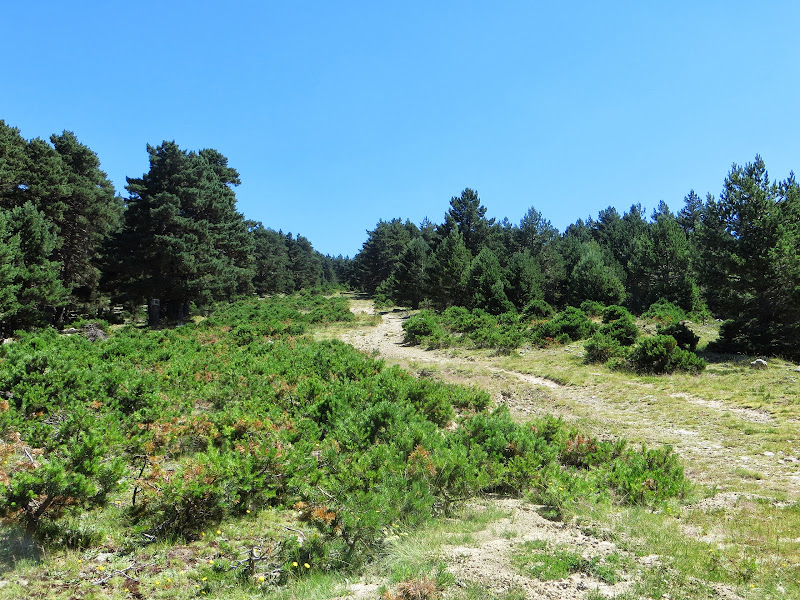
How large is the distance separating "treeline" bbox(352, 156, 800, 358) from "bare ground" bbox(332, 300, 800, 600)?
8.47m

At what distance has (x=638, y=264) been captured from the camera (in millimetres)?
38406

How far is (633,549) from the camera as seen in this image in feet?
13.7

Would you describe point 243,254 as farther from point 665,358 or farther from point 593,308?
point 665,358

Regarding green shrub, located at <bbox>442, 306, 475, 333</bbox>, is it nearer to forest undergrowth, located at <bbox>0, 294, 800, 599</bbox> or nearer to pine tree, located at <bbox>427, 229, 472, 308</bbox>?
pine tree, located at <bbox>427, 229, 472, 308</bbox>

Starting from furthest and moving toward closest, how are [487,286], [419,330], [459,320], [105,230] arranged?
[487,286] → [105,230] → [459,320] → [419,330]

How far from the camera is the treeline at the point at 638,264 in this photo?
664 inches

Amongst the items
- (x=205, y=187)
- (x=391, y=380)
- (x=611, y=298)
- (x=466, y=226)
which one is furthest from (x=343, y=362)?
(x=466, y=226)

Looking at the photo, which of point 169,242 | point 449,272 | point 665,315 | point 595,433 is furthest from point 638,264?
point 169,242

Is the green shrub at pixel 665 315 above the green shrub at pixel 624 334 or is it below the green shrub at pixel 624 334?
above

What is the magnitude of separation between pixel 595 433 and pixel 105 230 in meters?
36.4

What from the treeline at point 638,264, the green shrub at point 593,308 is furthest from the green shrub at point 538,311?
the green shrub at point 593,308

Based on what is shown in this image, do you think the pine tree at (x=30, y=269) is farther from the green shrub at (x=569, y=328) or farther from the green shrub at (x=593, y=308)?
the green shrub at (x=593, y=308)

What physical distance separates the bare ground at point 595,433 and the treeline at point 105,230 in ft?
56.9

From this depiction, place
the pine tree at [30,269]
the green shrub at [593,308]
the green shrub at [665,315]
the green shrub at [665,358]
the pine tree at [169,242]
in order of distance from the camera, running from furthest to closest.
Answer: the green shrub at [593,308], the pine tree at [169,242], the green shrub at [665,315], the pine tree at [30,269], the green shrub at [665,358]
